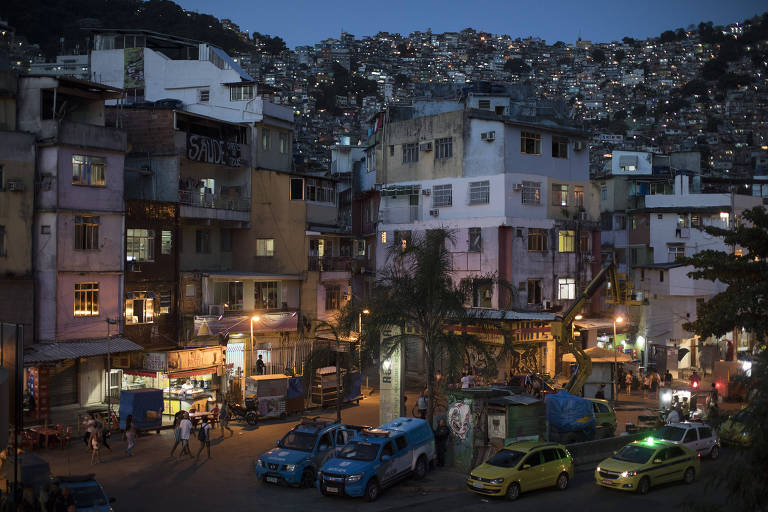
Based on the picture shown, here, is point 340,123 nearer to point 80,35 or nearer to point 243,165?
point 80,35

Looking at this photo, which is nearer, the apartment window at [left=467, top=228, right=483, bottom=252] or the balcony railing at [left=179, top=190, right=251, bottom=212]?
the balcony railing at [left=179, top=190, right=251, bottom=212]

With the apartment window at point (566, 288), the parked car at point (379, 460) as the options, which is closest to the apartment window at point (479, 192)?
the apartment window at point (566, 288)

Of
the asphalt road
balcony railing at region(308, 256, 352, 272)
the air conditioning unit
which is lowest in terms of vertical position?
the asphalt road

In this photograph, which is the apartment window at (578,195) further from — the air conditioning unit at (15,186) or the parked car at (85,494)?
the parked car at (85,494)

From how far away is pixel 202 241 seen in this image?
41938mm

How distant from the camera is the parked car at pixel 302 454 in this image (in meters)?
22.6

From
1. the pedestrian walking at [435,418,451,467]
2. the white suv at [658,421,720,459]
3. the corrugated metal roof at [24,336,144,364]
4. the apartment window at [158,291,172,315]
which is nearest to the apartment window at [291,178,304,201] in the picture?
the apartment window at [158,291,172,315]

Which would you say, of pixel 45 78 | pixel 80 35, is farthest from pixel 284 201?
pixel 80 35

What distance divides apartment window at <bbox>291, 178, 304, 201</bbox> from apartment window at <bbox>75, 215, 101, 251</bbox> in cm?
1378

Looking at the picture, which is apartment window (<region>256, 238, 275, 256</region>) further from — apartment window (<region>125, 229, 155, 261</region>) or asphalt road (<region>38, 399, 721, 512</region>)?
asphalt road (<region>38, 399, 721, 512</region>)

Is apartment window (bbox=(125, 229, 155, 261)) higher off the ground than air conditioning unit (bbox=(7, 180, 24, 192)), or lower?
lower

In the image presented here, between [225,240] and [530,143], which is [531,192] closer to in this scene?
[530,143]

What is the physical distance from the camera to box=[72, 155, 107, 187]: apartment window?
33.2m

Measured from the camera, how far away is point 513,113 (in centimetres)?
5119
